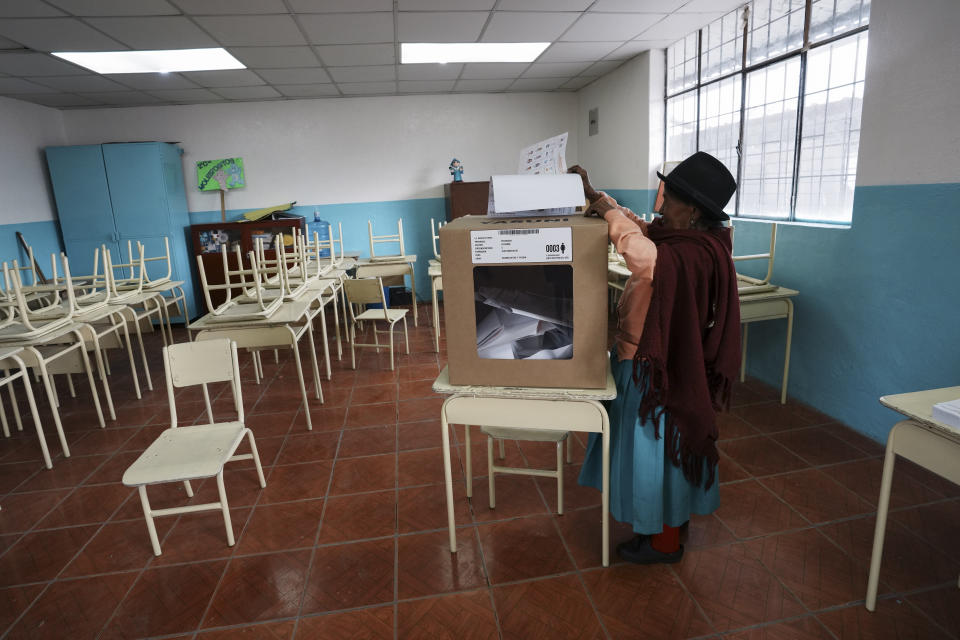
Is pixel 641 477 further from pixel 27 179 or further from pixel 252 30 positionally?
pixel 27 179

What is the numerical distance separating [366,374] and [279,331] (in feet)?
4.42

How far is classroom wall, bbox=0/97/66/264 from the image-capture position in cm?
549

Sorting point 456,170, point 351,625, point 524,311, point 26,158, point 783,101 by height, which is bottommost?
point 351,625

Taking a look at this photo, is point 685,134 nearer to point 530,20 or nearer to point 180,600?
point 530,20

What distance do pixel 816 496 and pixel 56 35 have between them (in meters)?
5.55

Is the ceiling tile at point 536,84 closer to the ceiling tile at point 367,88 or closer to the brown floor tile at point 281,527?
the ceiling tile at point 367,88

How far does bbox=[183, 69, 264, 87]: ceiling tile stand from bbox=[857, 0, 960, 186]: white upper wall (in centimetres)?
509

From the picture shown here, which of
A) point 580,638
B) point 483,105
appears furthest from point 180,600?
point 483,105

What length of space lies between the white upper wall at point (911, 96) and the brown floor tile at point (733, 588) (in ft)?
6.52

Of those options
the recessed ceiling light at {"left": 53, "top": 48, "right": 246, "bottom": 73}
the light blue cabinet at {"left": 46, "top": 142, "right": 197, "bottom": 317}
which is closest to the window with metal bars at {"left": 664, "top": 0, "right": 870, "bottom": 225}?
the recessed ceiling light at {"left": 53, "top": 48, "right": 246, "bottom": 73}

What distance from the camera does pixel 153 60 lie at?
4582 millimetres

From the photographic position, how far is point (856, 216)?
2.89 meters

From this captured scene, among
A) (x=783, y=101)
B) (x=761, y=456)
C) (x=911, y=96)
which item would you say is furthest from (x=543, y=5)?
(x=761, y=456)

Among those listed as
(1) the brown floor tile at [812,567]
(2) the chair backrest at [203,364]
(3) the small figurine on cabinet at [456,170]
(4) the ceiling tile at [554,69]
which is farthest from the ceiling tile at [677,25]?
(2) the chair backrest at [203,364]
